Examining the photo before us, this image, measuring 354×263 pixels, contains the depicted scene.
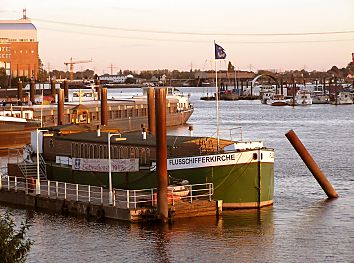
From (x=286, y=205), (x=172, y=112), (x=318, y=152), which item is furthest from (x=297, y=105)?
(x=286, y=205)

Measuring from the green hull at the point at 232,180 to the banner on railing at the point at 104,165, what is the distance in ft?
0.96

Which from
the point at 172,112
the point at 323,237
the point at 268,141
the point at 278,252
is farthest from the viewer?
the point at 172,112

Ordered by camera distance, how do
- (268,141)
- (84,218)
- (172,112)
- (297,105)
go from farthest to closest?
1. (297,105)
2. (172,112)
3. (268,141)
4. (84,218)

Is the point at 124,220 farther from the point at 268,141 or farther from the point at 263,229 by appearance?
the point at 268,141

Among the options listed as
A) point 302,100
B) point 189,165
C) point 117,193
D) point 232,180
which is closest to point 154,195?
point 189,165

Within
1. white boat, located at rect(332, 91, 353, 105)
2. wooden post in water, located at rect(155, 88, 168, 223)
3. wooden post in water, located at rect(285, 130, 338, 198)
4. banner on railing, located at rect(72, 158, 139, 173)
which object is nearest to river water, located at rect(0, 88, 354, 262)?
wooden post in water, located at rect(285, 130, 338, 198)

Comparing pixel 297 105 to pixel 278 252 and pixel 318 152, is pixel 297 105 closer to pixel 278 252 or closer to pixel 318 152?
pixel 318 152

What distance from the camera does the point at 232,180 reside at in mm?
38219

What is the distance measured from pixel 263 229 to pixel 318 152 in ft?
110

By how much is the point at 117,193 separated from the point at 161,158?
4.57 m

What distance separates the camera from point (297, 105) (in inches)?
6978

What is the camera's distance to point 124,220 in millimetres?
36062

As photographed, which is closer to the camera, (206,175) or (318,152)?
(206,175)

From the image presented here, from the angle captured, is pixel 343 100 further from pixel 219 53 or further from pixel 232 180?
pixel 232 180
